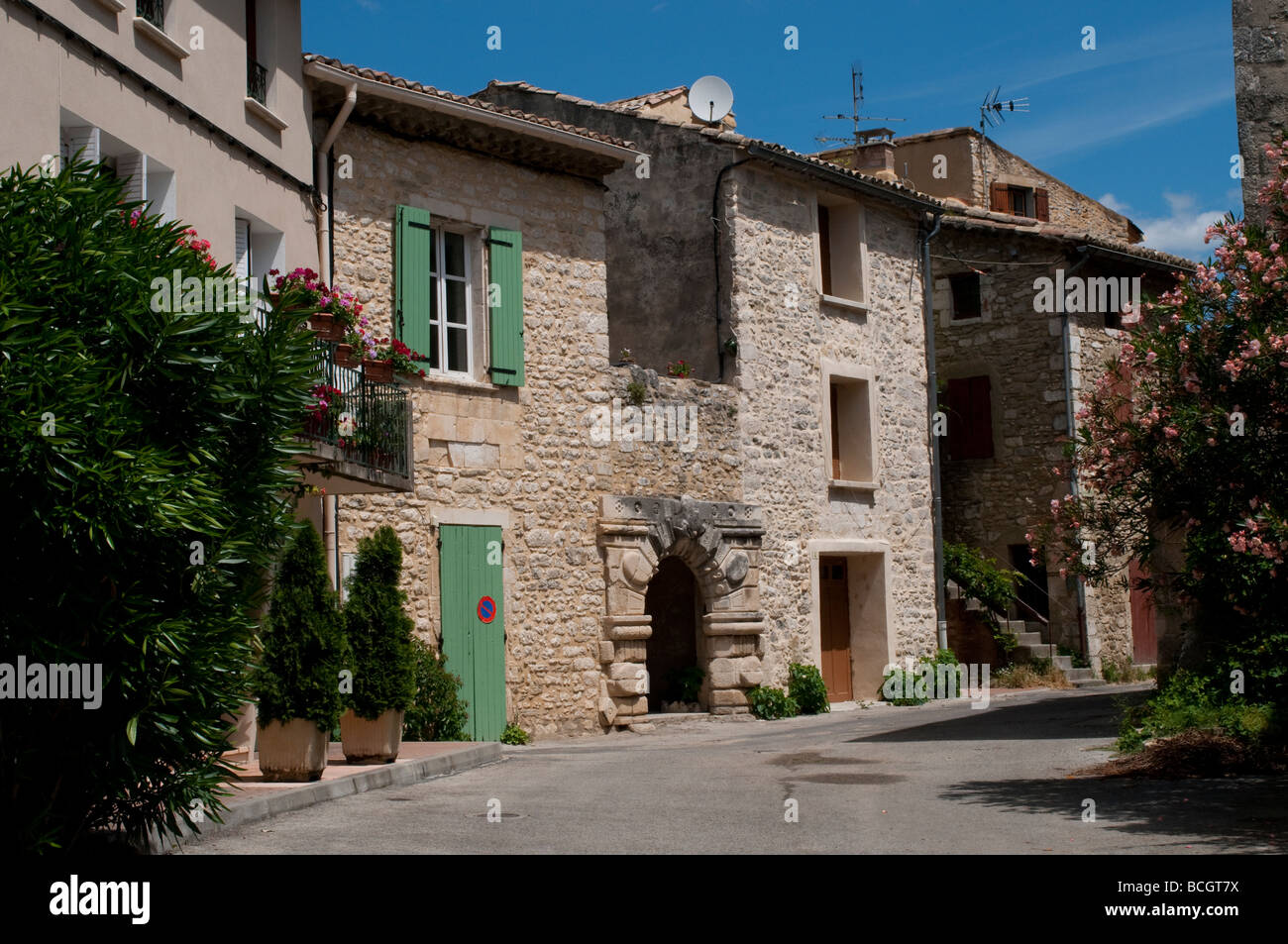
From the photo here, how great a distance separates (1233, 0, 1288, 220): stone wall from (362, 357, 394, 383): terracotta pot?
730cm

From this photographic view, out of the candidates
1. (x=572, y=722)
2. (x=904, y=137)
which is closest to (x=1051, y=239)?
(x=904, y=137)

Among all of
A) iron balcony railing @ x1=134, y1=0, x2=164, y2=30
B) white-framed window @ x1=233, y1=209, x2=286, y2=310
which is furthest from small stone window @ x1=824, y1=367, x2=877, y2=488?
iron balcony railing @ x1=134, y1=0, x2=164, y2=30

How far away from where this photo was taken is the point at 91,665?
6.64 metres

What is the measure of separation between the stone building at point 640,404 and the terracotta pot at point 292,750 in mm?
4332

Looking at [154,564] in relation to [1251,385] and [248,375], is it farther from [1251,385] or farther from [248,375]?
[1251,385]

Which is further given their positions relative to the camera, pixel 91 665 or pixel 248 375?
pixel 248 375

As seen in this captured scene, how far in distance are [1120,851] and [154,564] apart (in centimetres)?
492

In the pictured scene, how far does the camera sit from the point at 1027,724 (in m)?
15.0

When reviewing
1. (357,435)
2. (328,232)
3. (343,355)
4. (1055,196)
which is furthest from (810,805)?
(1055,196)

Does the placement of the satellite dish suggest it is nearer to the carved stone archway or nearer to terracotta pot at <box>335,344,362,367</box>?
the carved stone archway

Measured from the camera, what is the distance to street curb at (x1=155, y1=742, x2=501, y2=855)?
318 inches

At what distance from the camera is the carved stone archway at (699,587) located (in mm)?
16547

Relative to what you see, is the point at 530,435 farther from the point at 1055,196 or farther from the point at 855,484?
the point at 1055,196

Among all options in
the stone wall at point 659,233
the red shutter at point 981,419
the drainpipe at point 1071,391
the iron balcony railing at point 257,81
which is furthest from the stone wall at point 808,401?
the iron balcony railing at point 257,81
